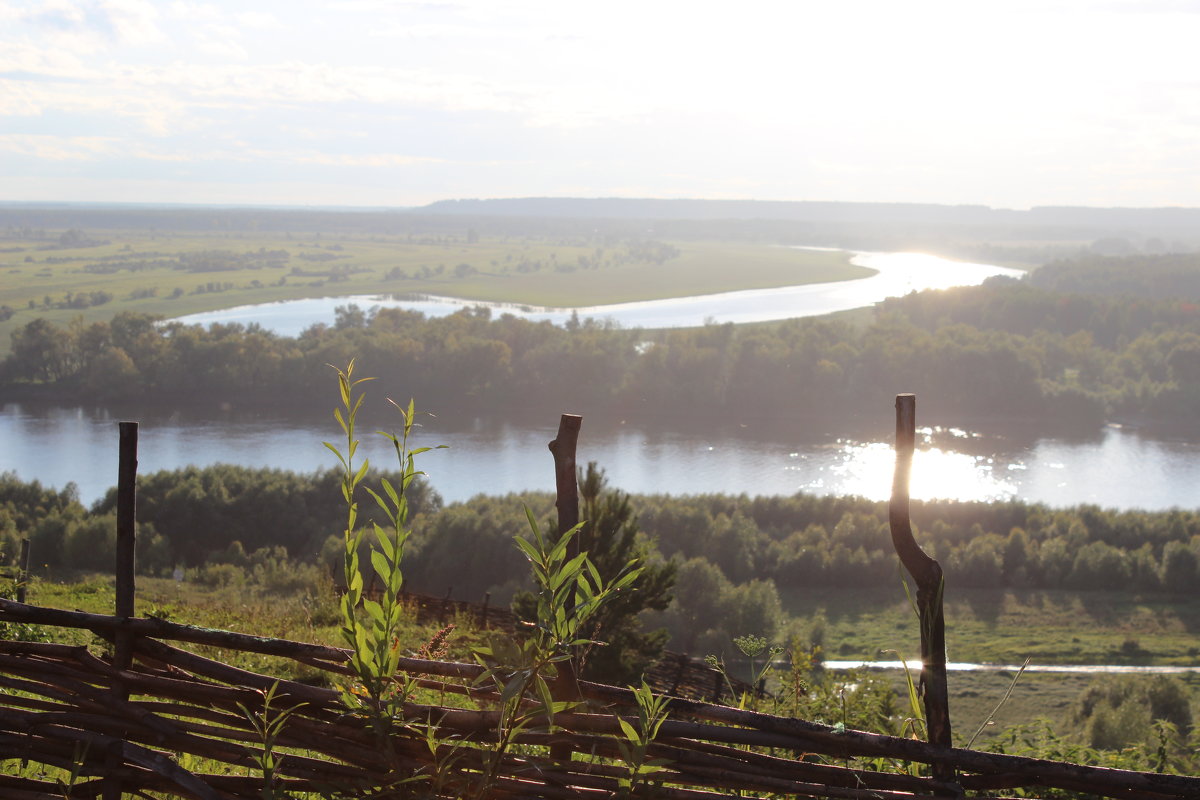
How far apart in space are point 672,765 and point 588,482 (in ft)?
18.9

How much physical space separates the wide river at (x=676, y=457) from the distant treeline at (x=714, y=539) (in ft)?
7.06

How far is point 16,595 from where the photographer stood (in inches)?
183

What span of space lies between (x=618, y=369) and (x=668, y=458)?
9.23 meters

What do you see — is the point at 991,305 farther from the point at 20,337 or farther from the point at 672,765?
the point at 672,765

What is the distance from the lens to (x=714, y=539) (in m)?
24.3

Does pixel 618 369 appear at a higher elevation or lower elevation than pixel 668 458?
higher

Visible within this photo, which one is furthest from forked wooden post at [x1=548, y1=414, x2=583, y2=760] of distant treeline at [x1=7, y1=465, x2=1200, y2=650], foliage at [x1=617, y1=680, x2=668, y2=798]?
distant treeline at [x1=7, y1=465, x2=1200, y2=650]

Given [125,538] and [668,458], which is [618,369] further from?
[125,538]

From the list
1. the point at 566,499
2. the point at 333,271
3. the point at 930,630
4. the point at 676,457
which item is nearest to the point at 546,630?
the point at 566,499

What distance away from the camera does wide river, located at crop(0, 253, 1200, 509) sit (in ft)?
92.2

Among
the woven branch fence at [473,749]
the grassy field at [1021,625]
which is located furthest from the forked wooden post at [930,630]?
the grassy field at [1021,625]

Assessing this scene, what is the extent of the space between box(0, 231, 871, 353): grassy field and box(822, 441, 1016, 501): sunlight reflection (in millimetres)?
32045

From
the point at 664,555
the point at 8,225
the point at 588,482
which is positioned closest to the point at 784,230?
the point at 8,225

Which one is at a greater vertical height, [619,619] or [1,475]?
[619,619]
